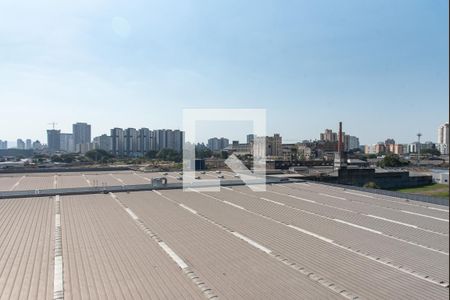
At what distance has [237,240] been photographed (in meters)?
3.59

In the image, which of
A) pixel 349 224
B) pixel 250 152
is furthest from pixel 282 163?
pixel 349 224

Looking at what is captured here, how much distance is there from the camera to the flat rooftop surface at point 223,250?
2.38m

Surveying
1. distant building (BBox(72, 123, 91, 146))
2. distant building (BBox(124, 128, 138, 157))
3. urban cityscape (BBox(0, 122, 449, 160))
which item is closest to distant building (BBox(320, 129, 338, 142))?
urban cityscape (BBox(0, 122, 449, 160))

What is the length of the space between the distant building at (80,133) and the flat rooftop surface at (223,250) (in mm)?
51013

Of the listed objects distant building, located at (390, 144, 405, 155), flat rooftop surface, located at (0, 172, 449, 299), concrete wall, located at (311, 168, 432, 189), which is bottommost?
concrete wall, located at (311, 168, 432, 189)

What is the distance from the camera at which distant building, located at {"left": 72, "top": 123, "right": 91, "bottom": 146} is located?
172 ft

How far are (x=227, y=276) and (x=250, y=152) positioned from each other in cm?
2078

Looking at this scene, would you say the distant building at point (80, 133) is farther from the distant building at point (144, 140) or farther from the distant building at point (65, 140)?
the distant building at point (144, 140)

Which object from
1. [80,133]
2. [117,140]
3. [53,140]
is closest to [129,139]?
[117,140]

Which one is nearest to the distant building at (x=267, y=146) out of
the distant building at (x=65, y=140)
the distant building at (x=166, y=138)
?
the distant building at (x=166, y=138)

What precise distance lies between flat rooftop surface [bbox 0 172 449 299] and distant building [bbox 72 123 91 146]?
51.0 metres

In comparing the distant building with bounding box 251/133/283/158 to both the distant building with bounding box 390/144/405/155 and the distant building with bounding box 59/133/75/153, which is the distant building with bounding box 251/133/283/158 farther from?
the distant building with bounding box 59/133/75/153

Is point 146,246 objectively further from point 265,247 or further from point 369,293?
point 369,293

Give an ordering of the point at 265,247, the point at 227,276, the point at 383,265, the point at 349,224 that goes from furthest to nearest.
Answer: the point at 349,224
the point at 265,247
the point at 383,265
the point at 227,276
